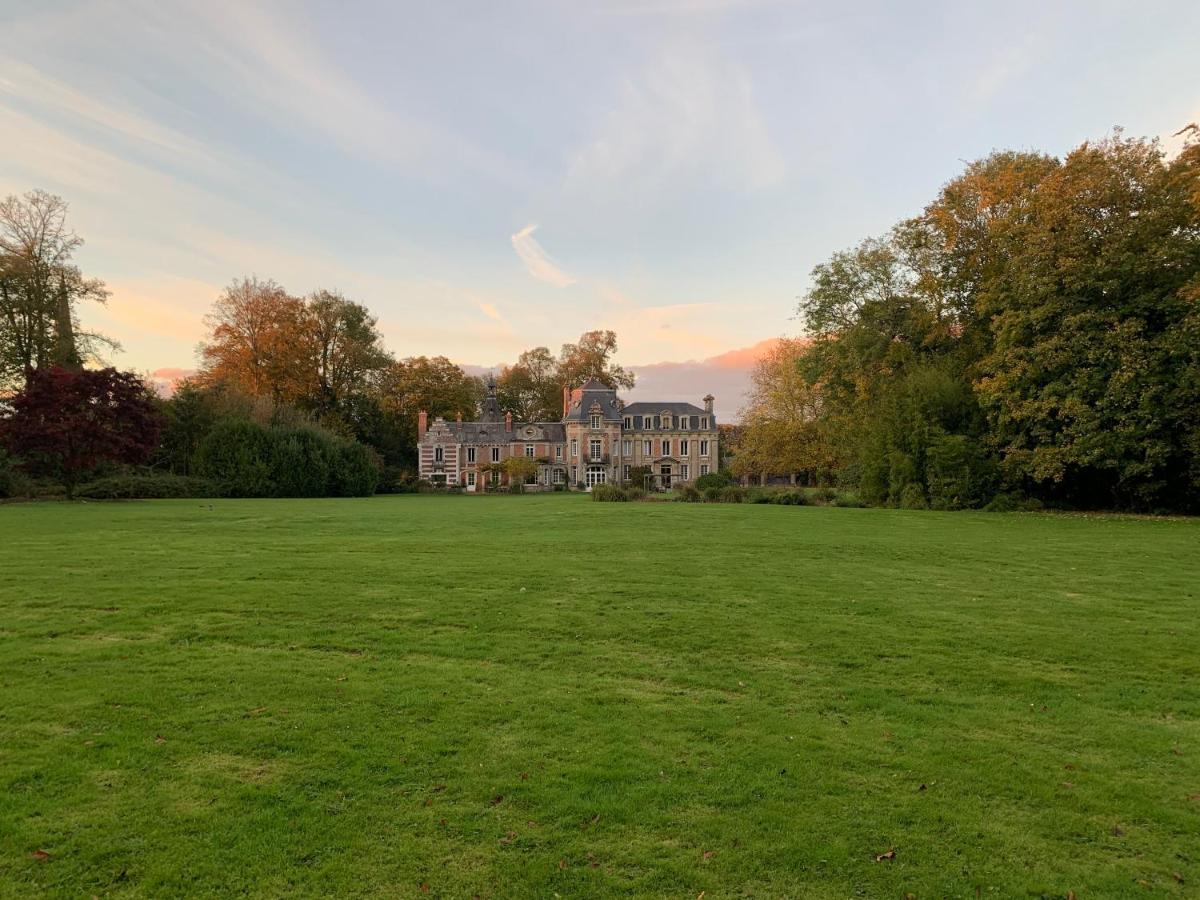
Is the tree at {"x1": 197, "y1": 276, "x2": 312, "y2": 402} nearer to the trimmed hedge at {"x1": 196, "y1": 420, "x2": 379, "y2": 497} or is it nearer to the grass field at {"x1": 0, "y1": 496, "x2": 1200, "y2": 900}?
the trimmed hedge at {"x1": 196, "y1": 420, "x2": 379, "y2": 497}

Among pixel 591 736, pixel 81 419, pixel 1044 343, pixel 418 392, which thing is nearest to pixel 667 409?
pixel 418 392

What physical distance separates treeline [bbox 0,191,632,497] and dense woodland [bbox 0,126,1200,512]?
131 millimetres

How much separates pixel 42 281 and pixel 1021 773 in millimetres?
47584

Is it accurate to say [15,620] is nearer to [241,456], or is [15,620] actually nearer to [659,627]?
[659,627]

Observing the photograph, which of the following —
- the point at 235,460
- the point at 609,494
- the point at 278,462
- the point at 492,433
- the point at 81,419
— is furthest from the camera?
the point at 492,433

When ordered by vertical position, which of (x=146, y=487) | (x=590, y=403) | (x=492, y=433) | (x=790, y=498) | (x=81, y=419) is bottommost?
(x=790, y=498)

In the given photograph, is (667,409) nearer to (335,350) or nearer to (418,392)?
(418,392)

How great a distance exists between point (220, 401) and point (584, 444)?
3064cm

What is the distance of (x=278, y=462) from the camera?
4009 cm

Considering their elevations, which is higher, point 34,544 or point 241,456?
point 241,456

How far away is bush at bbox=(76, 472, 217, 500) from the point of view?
32.6 meters

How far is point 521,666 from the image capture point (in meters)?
6.46

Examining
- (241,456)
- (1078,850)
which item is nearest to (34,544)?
(1078,850)

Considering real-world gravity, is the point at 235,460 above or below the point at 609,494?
above
